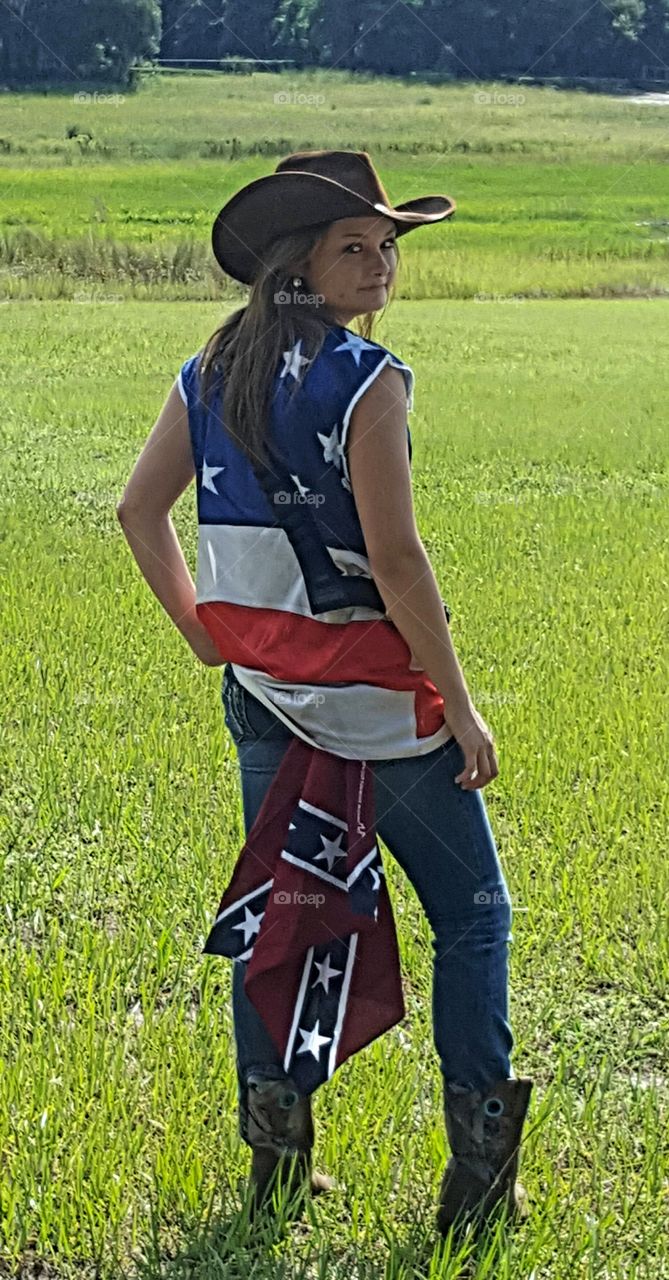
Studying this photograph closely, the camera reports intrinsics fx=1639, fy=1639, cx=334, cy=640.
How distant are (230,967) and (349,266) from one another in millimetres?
1904

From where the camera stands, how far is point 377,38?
106312 millimetres

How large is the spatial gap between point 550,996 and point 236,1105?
3.08 feet

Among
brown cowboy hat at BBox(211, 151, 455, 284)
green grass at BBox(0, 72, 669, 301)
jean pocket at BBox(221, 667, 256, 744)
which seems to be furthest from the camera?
green grass at BBox(0, 72, 669, 301)

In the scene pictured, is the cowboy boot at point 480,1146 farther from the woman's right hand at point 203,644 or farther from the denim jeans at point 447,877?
the woman's right hand at point 203,644

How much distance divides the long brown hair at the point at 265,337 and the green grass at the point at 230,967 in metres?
1.31

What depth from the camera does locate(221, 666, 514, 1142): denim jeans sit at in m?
2.56

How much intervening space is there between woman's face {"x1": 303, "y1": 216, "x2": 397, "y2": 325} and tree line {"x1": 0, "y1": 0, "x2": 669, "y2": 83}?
9304 cm

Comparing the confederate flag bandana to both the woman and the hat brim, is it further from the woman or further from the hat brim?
the hat brim

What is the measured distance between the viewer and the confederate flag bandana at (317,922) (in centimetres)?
258

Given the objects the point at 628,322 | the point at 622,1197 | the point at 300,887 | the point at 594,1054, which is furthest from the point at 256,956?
the point at 628,322

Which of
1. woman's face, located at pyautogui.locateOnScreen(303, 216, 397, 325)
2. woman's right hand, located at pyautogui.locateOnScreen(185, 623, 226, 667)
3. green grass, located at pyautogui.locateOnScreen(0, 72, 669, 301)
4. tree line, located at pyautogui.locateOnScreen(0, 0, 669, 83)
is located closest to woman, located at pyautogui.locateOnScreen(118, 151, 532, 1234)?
woman's face, located at pyautogui.locateOnScreen(303, 216, 397, 325)

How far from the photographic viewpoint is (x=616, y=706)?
5.96m

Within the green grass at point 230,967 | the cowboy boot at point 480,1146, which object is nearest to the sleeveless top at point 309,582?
the cowboy boot at point 480,1146

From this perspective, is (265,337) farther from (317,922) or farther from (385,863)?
(385,863)
